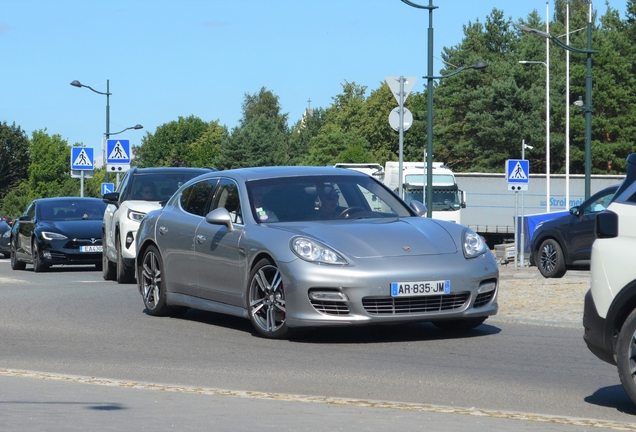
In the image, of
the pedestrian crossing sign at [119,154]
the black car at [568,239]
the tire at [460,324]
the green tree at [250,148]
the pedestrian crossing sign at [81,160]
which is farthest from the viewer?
the green tree at [250,148]

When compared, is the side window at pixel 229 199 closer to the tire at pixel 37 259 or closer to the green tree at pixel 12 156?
the tire at pixel 37 259

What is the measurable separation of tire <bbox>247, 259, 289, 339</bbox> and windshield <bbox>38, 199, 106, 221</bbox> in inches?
562

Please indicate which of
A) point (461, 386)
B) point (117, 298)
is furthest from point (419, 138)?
point (461, 386)

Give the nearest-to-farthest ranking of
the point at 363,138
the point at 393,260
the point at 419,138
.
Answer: the point at 393,260 → the point at 419,138 → the point at 363,138

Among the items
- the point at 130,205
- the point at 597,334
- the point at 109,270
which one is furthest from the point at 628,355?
the point at 109,270

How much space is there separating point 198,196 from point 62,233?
472 inches

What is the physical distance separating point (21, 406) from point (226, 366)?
90.5 inches

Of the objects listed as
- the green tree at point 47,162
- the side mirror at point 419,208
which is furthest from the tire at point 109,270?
the green tree at point 47,162

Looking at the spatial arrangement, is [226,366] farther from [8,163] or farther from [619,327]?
[8,163]

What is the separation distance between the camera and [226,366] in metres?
8.62

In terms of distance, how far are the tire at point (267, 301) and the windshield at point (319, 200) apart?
0.64 meters

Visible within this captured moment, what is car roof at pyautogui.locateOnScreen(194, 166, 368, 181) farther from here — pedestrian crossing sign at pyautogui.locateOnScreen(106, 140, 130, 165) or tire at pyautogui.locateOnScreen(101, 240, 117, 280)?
pedestrian crossing sign at pyautogui.locateOnScreen(106, 140, 130, 165)

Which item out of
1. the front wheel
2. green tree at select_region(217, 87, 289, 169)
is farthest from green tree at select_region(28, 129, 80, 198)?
the front wheel

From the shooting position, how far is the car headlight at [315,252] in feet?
31.8
